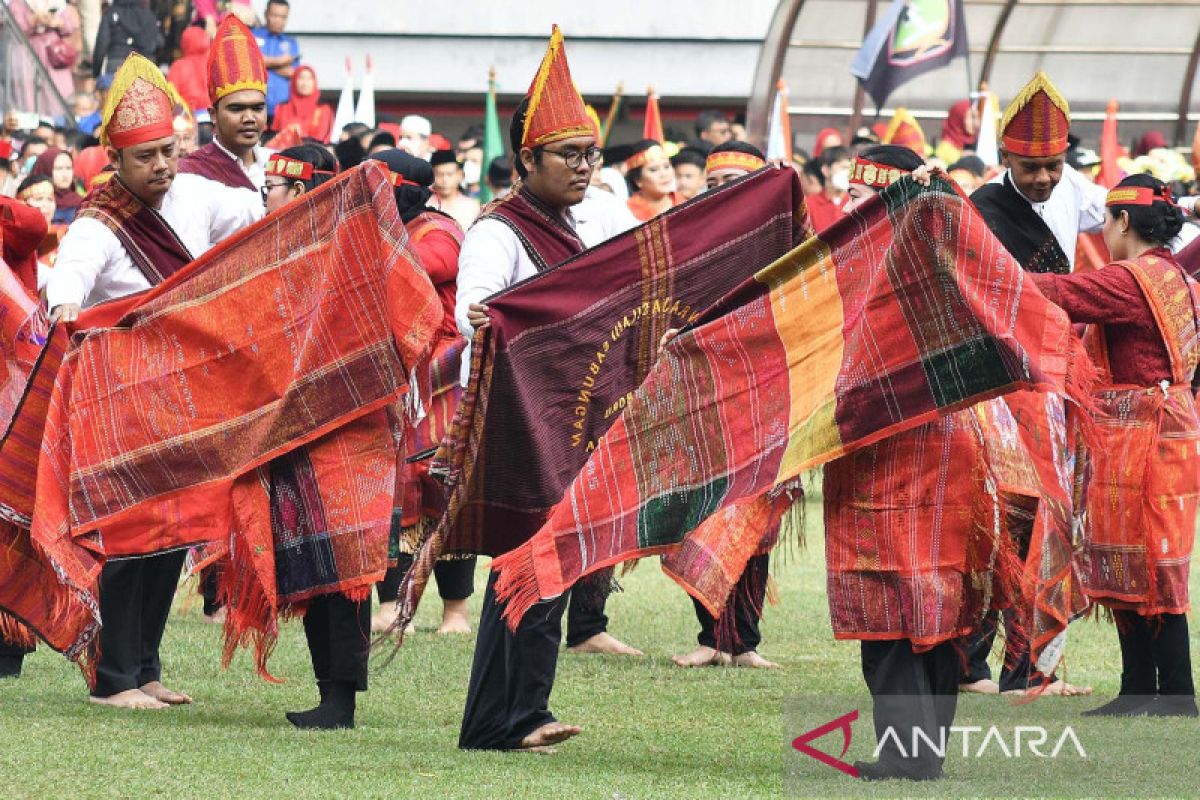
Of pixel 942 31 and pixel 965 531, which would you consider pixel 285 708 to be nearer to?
pixel 965 531

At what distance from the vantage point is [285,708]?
6.62 metres

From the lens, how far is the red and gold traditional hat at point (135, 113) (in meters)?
6.64

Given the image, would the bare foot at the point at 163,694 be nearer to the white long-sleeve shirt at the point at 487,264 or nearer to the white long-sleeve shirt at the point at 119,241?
the white long-sleeve shirt at the point at 119,241

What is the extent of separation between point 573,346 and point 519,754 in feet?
3.69

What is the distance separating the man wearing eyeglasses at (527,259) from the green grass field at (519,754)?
5.0 inches

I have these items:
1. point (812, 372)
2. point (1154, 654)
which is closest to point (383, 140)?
point (1154, 654)

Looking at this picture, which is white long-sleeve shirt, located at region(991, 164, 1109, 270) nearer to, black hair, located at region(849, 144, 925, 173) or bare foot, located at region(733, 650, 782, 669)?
black hair, located at region(849, 144, 925, 173)

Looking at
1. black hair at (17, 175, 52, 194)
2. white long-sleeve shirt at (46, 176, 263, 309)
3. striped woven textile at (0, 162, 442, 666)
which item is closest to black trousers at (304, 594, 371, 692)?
striped woven textile at (0, 162, 442, 666)

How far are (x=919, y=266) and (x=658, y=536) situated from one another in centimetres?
97

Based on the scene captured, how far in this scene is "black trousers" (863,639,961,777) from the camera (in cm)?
532

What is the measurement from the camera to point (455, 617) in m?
8.52

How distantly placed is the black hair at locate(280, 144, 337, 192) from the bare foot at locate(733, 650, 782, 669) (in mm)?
2281

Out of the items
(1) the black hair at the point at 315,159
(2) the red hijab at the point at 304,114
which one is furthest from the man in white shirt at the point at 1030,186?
(2) the red hijab at the point at 304,114

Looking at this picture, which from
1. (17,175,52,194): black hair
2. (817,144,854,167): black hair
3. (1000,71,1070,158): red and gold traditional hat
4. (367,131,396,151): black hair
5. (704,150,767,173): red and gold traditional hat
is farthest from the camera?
(367,131,396,151): black hair
